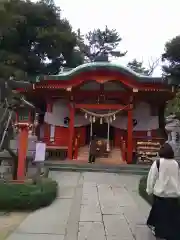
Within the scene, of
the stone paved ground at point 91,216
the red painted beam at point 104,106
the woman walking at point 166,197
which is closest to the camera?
the woman walking at point 166,197

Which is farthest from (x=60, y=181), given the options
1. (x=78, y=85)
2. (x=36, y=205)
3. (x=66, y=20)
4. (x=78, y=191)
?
(x=66, y=20)

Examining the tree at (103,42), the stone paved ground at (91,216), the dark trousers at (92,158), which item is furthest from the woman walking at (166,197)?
the tree at (103,42)

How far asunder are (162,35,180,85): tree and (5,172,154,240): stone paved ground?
2119 centimetres

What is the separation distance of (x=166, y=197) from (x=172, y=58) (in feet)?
91.0

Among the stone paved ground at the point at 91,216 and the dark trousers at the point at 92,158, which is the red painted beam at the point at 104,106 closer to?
the dark trousers at the point at 92,158

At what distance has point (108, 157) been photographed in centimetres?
1666

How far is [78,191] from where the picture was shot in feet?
30.1

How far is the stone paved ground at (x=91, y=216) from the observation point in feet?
17.2

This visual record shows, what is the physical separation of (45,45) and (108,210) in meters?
26.5

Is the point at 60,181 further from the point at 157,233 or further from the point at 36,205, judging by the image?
the point at 157,233

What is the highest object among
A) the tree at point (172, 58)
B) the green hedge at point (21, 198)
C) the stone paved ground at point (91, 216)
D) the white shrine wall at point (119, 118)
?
the tree at point (172, 58)

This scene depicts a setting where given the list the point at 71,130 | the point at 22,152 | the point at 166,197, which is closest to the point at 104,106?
the point at 71,130

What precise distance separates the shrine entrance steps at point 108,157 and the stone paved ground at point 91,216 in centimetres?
509

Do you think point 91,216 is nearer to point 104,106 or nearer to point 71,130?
point 71,130
